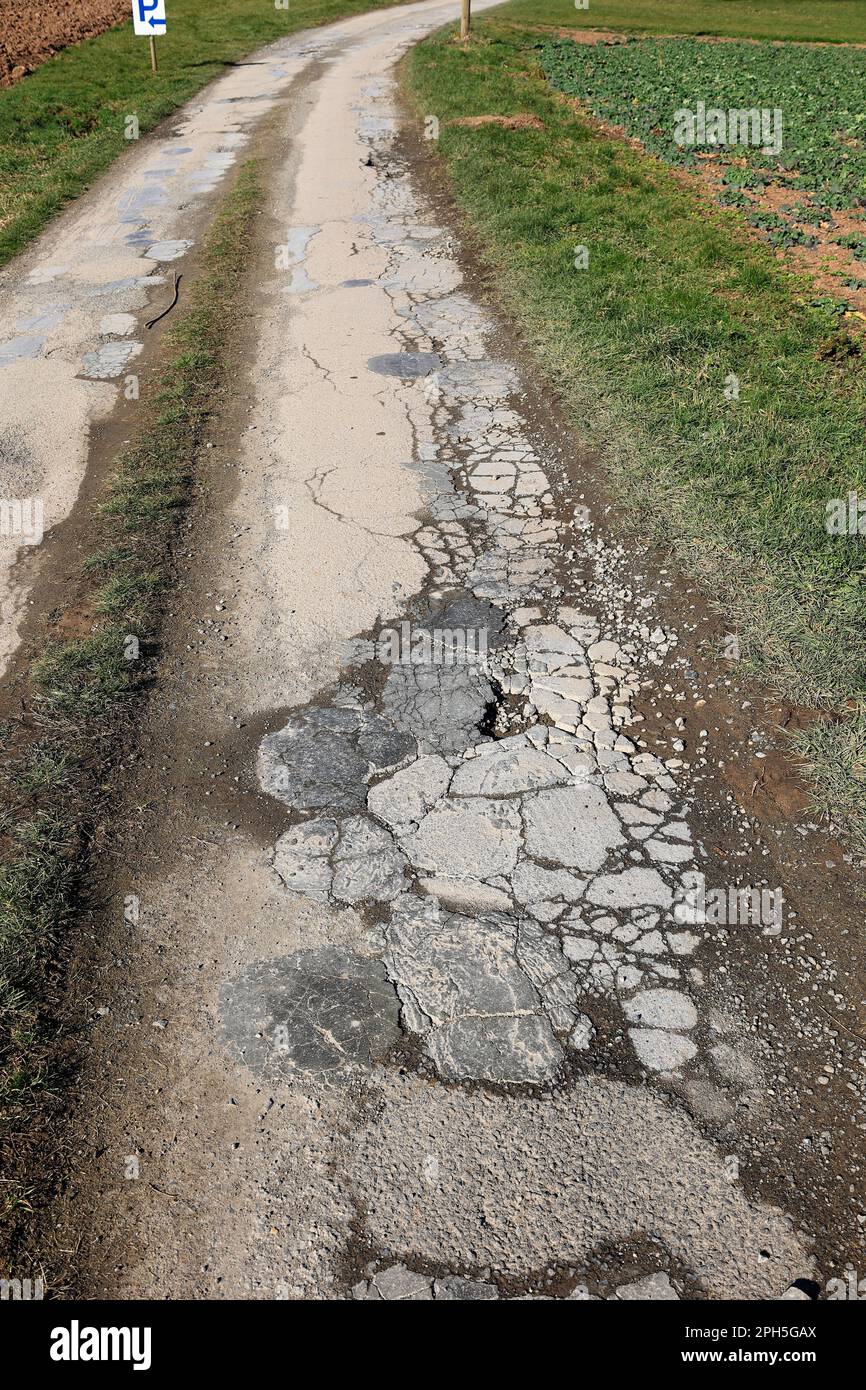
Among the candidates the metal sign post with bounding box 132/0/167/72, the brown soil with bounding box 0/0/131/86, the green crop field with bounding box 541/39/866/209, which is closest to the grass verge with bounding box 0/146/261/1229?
the green crop field with bounding box 541/39/866/209

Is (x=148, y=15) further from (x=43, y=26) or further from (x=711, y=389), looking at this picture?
(x=711, y=389)

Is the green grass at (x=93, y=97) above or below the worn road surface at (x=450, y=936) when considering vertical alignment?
above

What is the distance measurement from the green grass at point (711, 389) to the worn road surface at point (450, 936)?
336 mm

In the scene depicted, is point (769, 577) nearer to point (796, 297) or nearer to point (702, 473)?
point (702, 473)

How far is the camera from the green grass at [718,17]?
1045 inches

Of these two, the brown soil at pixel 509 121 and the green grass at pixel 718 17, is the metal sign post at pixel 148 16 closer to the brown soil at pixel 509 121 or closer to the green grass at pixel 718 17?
the brown soil at pixel 509 121

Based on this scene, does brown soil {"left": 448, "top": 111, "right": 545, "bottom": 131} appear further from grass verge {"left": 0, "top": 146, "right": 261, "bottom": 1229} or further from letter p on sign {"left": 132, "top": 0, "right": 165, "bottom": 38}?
grass verge {"left": 0, "top": 146, "right": 261, "bottom": 1229}

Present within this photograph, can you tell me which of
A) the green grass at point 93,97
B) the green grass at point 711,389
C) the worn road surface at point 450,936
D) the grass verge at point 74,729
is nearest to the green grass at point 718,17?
the green grass at point 93,97

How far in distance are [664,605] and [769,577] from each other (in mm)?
594

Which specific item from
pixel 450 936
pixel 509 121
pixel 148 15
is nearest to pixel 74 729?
pixel 450 936

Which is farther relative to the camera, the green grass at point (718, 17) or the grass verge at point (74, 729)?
the green grass at point (718, 17)

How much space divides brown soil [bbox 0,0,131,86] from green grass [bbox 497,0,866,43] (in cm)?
1148

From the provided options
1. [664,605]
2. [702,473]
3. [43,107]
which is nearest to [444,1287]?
[664,605]

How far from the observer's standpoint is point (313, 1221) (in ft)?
9.08
